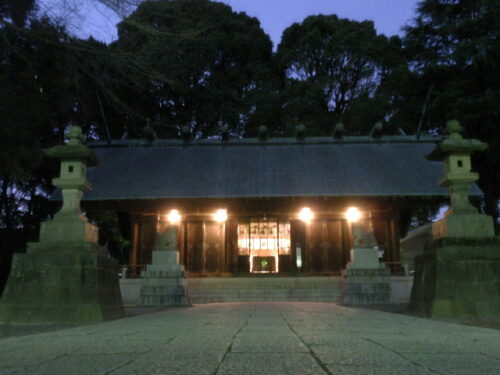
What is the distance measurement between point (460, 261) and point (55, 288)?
6.31m

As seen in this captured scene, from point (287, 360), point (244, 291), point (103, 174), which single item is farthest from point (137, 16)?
point (103, 174)

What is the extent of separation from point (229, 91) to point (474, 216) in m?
20.8

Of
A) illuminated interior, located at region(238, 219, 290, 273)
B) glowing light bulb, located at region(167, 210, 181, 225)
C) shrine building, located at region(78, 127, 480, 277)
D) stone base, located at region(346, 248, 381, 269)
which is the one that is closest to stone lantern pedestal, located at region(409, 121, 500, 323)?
stone base, located at region(346, 248, 381, 269)

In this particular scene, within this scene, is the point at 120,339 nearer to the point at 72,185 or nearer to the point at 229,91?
the point at 72,185

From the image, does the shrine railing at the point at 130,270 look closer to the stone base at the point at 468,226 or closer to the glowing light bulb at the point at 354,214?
the glowing light bulb at the point at 354,214

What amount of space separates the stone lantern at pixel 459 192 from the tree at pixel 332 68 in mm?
16492

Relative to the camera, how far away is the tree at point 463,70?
17891mm

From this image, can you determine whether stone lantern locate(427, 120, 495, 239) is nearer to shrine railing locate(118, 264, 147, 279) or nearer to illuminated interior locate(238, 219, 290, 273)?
illuminated interior locate(238, 219, 290, 273)

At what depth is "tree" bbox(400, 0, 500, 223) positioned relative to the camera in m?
17.9

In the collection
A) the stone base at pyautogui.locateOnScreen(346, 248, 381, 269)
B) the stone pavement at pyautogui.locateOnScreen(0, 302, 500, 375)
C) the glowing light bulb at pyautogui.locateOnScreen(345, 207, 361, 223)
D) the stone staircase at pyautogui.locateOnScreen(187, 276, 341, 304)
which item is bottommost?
the stone staircase at pyautogui.locateOnScreen(187, 276, 341, 304)

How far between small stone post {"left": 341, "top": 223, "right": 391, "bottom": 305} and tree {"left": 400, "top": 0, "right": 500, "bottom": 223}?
28.7 ft

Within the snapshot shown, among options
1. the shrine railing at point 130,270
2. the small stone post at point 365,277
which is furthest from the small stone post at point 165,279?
the small stone post at point 365,277

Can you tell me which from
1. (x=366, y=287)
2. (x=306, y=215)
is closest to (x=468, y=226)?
(x=366, y=287)

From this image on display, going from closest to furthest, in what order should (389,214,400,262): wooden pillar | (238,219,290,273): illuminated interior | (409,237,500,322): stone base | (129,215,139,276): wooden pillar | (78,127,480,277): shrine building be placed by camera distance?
(409,237,500,322): stone base → (78,127,480,277): shrine building → (389,214,400,262): wooden pillar → (129,215,139,276): wooden pillar → (238,219,290,273): illuminated interior
